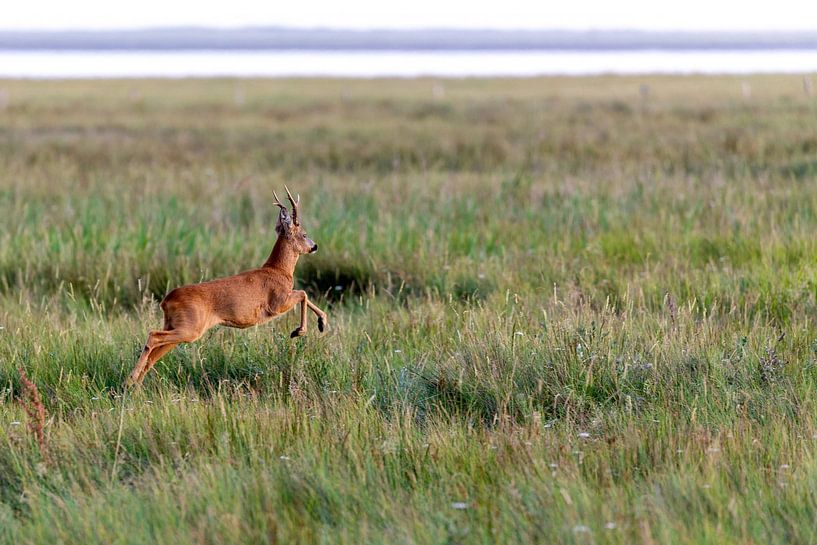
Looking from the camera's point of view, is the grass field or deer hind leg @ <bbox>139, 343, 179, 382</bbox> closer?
the grass field

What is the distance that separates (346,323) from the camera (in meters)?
5.88

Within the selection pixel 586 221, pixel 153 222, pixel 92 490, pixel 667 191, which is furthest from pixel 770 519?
pixel 667 191

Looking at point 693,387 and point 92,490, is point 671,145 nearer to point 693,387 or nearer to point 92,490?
point 693,387

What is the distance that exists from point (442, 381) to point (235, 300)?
40.8 inches

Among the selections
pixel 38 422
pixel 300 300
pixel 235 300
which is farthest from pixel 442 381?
pixel 38 422

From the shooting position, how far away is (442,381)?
4418 millimetres

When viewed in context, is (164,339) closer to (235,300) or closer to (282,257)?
(235,300)

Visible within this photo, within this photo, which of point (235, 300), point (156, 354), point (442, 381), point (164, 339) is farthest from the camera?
point (442, 381)

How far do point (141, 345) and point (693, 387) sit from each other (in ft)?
8.38

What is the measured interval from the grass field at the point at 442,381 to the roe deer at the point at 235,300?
0.31 m

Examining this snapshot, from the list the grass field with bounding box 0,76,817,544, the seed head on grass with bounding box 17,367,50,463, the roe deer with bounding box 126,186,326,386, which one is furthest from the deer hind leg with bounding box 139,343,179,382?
the seed head on grass with bounding box 17,367,50,463

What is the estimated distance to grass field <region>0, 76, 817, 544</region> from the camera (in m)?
3.12

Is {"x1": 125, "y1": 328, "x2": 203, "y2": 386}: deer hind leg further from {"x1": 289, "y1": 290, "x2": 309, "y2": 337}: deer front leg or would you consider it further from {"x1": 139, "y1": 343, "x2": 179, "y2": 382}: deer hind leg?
{"x1": 289, "y1": 290, "x2": 309, "y2": 337}: deer front leg

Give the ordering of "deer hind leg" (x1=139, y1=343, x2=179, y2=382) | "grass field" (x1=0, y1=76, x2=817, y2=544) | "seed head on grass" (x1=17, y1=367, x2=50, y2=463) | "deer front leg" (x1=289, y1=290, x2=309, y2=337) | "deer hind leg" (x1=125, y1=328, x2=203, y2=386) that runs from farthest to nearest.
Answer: "deer front leg" (x1=289, y1=290, x2=309, y2=337) → "deer hind leg" (x1=139, y1=343, x2=179, y2=382) → "deer hind leg" (x1=125, y1=328, x2=203, y2=386) → "seed head on grass" (x1=17, y1=367, x2=50, y2=463) → "grass field" (x1=0, y1=76, x2=817, y2=544)
